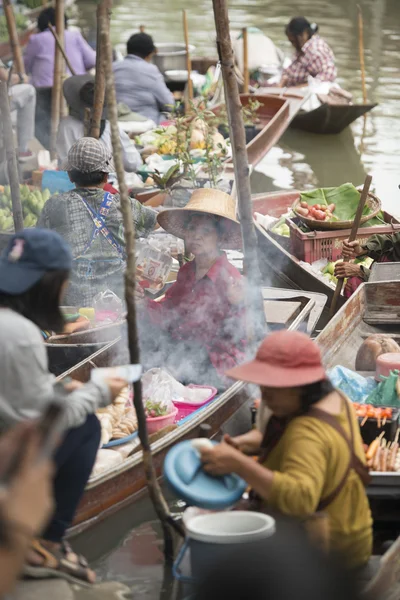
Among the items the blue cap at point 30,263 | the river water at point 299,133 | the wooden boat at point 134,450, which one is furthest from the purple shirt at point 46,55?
the blue cap at point 30,263

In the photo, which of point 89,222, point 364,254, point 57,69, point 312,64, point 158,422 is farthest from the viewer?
point 312,64

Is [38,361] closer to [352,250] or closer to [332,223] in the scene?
[352,250]

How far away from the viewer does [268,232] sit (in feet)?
22.5

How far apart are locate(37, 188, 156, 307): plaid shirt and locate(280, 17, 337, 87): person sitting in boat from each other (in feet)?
20.8

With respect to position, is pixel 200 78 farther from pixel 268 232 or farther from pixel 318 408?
pixel 318 408

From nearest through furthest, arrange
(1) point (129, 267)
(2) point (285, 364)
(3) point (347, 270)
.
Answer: (2) point (285, 364) < (1) point (129, 267) < (3) point (347, 270)

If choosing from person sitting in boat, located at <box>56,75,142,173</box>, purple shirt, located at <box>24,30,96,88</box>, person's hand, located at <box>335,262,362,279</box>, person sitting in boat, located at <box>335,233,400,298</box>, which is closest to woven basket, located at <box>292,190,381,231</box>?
person sitting in boat, located at <box>335,233,400,298</box>

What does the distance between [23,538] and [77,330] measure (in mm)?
3044

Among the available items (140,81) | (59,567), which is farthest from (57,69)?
(59,567)

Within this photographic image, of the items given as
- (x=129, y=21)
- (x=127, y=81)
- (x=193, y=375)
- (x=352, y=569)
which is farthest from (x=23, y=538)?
(x=129, y=21)

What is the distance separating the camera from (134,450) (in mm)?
3953

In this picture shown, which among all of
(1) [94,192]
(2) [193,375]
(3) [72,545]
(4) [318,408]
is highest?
(1) [94,192]

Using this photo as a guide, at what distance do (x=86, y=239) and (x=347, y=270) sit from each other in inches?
65.3

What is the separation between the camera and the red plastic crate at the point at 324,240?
623 centimetres
